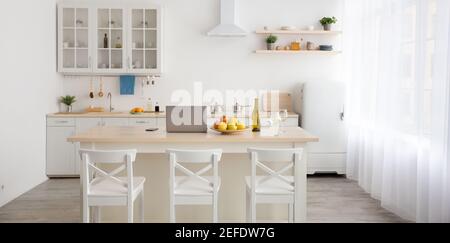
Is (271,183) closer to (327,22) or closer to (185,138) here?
(185,138)

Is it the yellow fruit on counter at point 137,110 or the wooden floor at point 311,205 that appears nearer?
the wooden floor at point 311,205

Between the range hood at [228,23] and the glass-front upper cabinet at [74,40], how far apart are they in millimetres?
1753

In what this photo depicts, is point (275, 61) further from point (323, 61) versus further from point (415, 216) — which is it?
point (415, 216)

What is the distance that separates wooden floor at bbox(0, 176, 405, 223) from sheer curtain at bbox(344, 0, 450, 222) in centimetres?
19

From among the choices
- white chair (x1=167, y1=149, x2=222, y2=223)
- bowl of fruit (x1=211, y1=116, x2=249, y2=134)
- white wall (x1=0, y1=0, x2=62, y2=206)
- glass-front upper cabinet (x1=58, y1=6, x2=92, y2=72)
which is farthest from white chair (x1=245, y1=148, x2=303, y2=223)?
glass-front upper cabinet (x1=58, y1=6, x2=92, y2=72)

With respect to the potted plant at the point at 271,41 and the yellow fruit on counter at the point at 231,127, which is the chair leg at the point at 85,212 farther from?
the potted plant at the point at 271,41

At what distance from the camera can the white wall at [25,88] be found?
514cm

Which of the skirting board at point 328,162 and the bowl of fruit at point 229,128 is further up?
the bowl of fruit at point 229,128

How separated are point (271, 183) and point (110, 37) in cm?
399

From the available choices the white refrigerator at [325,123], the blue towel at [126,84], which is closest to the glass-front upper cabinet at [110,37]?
the blue towel at [126,84]

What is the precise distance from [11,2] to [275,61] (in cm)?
365

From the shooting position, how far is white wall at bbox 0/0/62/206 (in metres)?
5.14

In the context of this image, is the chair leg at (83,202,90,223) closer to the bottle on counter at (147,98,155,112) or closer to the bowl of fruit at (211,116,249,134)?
the bowl of fruit at (211,116,249,134)
